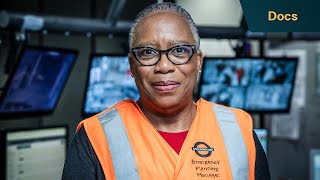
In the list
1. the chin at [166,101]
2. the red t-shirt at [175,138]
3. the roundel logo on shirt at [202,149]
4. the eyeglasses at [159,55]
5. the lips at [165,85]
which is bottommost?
the roundel logo on shirt at [202,149]

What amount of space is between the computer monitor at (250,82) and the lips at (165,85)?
1.45 meters

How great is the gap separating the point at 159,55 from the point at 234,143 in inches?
11.9

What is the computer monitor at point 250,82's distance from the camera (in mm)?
2625

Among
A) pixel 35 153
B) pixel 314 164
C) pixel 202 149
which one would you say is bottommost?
pixel 314 164

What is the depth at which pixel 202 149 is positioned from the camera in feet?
3.83

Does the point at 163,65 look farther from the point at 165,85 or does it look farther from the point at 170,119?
the point at 170,119

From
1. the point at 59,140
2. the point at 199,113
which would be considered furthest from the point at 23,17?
the point at 199,113

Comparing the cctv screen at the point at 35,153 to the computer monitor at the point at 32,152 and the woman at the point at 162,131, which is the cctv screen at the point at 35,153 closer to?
the computer monitor at the point at 32,152

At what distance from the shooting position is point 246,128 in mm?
1260

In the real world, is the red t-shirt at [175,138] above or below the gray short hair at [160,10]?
below

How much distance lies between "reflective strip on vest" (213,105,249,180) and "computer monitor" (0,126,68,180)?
1.17m

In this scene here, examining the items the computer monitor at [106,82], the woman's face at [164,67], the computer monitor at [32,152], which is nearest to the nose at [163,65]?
the woman's face at [164,67]

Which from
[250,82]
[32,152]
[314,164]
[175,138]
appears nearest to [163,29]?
[175,138]

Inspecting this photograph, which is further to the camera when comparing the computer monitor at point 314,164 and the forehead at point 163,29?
the computer monitor at point 314,164
